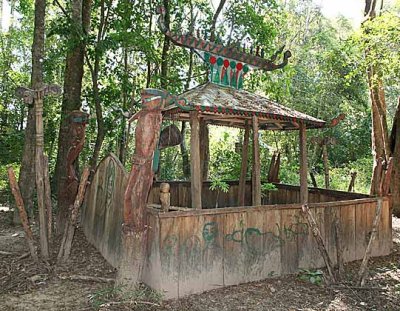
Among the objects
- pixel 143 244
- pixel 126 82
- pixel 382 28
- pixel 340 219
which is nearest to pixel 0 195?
pixel 126 82

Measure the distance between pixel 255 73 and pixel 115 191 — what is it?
25.4 ft

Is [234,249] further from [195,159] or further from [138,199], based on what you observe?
[138,199]

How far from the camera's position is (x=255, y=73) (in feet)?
39.9

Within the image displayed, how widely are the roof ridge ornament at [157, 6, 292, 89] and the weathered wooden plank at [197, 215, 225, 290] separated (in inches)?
102

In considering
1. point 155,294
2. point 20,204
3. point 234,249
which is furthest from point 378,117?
point 20,204

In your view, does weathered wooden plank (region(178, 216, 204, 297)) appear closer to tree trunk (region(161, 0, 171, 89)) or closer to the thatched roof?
the thatched roof

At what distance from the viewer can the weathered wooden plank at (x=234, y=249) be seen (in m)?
5.18

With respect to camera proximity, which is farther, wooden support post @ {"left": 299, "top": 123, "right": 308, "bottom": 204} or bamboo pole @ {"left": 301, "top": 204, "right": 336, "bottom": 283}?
wooden support post @ {"left": 299, "top": 123, "right": 308, "bottom": 204}

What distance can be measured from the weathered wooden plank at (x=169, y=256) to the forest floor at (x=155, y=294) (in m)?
0.17

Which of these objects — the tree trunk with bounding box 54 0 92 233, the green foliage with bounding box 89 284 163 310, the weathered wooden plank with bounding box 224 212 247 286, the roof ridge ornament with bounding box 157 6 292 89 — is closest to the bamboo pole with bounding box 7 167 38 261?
the green foliage with bounding box 89 284 163 310

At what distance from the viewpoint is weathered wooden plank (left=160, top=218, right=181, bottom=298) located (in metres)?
4.62

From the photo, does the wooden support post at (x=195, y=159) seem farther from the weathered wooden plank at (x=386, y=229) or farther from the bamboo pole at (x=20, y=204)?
the weathered wooden plank at (x=386, y=229)

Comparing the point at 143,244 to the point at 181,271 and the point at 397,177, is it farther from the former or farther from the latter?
the point at 397,177

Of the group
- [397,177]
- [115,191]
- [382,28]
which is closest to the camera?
[115,191]
